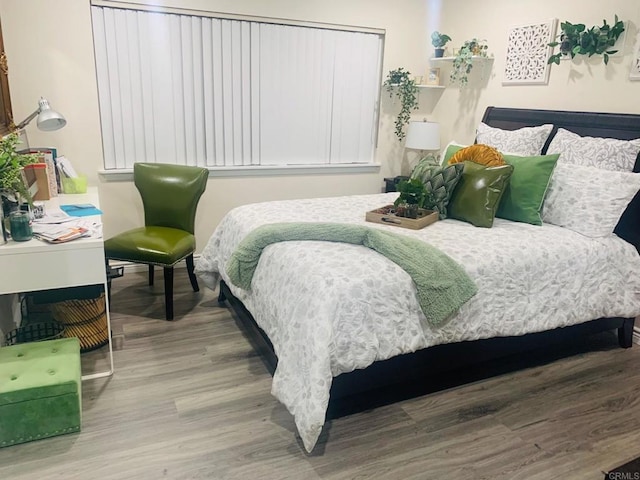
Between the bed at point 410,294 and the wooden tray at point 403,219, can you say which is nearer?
the bed at point 410,294

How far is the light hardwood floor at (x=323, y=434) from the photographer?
75.9 inches

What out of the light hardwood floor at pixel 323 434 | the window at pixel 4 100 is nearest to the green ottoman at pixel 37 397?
the light hardwood floor at pixel 323 434

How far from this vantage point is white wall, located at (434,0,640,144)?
306cm

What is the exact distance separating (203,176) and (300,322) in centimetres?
186

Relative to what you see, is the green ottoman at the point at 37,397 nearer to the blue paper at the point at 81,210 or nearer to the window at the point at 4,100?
the blue paper at the point at 81,210

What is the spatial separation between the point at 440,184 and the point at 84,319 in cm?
223

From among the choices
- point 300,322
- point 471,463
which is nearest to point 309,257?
point 300,322

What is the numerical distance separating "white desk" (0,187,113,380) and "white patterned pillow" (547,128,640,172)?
110 inches

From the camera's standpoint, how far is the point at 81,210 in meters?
2.77

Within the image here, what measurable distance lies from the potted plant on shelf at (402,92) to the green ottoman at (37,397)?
3.51m

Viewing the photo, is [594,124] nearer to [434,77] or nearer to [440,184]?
[440,184]

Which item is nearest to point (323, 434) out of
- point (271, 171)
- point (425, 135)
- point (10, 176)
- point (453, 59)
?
point (10, 176)

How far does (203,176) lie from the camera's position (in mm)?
3500

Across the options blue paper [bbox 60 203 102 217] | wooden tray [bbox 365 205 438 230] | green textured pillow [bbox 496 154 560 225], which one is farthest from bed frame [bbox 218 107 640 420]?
blue paper [bbox 60 203 102 217]
